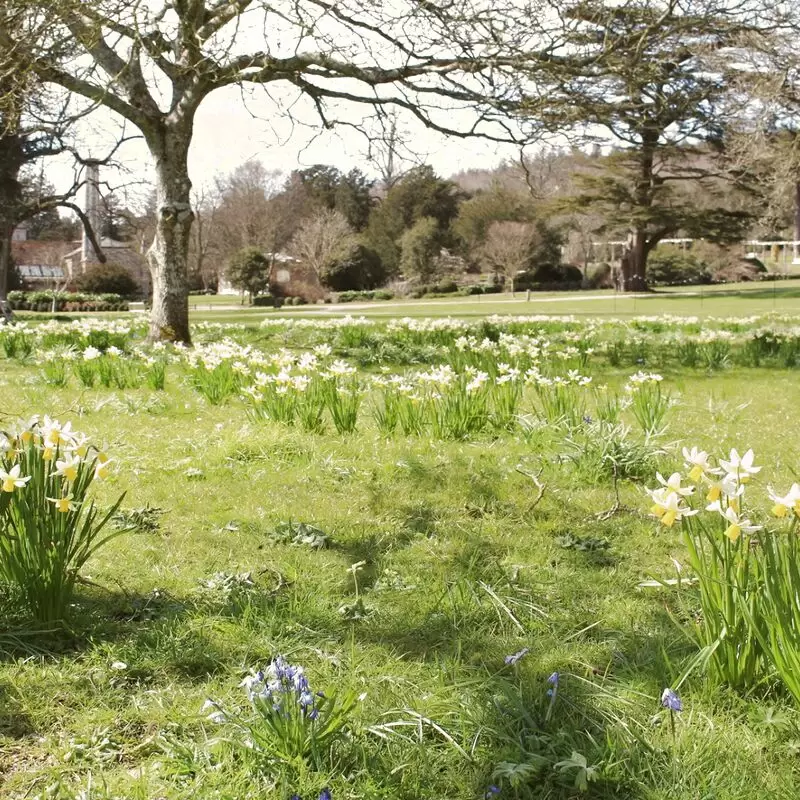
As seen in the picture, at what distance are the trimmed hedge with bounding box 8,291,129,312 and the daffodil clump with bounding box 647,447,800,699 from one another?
30715 mm

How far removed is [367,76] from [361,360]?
149 inches

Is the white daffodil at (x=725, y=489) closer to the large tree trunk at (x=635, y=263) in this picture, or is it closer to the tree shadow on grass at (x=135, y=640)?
the tree shadow on grass at (x=135, y=640)

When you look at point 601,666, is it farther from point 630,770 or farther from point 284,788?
point 284,788

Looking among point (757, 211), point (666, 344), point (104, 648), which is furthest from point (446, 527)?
point (757, 211)

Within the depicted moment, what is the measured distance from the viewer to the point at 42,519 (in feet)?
8.00

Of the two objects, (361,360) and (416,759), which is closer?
(416,759)

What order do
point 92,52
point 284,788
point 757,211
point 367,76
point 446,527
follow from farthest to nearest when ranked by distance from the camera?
point 757,211
point 367,76
point 92,52
point 446,527
point 284,788

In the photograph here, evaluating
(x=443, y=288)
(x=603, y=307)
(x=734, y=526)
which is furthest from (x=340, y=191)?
(x=734, y=526)

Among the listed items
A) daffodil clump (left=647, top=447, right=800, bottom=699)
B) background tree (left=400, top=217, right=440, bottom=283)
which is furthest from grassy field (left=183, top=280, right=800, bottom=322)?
daffodil clump (left=647, top=447, right=800, bottom=699)

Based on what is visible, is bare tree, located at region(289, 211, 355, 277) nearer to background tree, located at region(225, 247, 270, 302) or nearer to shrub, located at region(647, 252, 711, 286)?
background tree, located at region(225, 247, 270, 302)

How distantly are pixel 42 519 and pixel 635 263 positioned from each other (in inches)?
1351

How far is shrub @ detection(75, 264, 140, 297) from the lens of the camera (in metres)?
34.9

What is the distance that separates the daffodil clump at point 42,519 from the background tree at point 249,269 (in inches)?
1339

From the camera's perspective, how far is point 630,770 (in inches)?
69.4
